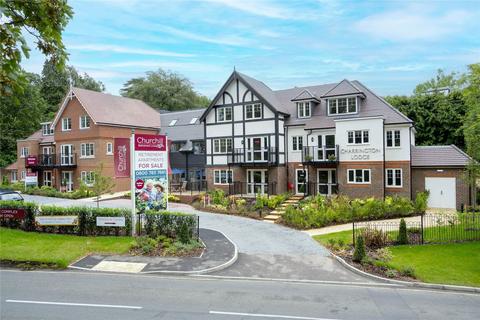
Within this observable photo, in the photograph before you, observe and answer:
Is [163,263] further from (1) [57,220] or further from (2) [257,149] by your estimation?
(2) [257,149]

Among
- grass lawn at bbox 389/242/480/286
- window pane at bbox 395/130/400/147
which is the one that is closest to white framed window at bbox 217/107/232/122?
window pane at bbox 395/130/400/147

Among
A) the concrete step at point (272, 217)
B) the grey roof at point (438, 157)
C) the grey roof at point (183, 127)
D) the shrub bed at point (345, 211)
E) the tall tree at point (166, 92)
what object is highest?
the tall tree at point (166, 92)

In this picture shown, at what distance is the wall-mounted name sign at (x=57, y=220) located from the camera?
60.2ft

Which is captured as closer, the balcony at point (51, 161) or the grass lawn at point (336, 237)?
the grass lawn at point (336, 237)

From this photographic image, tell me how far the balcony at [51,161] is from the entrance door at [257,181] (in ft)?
65.1

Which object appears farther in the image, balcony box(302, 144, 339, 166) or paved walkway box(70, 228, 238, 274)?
balcony box(302, 144, 339, 166)

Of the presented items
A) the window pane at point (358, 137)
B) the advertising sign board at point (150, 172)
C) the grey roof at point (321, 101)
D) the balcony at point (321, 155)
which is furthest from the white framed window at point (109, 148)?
the window pane at point (358, 137)

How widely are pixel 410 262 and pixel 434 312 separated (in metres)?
5.30

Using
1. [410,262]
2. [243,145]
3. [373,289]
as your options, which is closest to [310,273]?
[373,289]

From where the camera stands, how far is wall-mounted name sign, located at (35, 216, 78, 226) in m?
18.4

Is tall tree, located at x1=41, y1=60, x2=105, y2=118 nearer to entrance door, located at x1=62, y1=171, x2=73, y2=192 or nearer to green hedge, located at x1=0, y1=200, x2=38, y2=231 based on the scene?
entrance door, located at x1=62, y1=171, x2=73, y2=192

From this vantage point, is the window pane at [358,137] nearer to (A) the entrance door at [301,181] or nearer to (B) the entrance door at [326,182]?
(B) the entrance door at [326,182]

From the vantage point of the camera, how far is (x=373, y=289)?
12234 mm

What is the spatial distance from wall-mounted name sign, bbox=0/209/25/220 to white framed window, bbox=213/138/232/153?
17.7 meters
